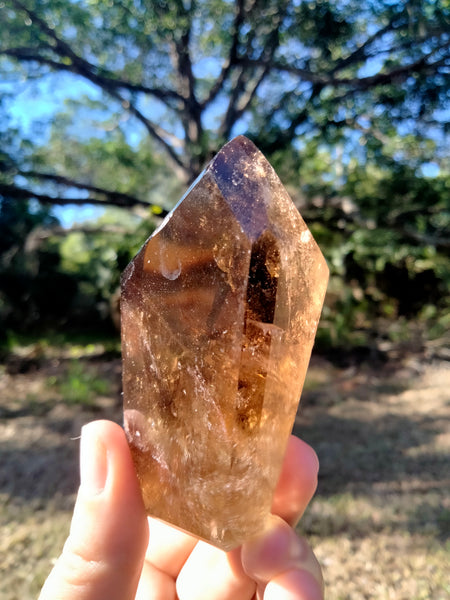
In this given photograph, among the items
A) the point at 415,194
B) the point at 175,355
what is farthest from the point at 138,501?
the point at 415,194

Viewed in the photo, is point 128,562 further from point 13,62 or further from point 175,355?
point 13,62

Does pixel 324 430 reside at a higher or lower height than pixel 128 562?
lower

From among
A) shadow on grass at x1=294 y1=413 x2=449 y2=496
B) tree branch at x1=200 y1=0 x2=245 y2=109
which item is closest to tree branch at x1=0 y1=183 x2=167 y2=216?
tree branch at x1=200 y1=0 x2=245 y2=109

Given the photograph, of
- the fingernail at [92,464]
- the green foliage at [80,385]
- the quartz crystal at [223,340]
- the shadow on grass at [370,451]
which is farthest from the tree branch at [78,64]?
the fingernail at [92,464]

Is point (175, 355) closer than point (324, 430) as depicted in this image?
Yes

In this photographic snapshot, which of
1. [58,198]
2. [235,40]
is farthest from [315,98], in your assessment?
[58,198]

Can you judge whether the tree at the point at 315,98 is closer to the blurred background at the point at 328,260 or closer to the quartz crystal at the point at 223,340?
the blurred background at the point at 328,260

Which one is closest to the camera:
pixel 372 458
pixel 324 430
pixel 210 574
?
pixel 210 574
